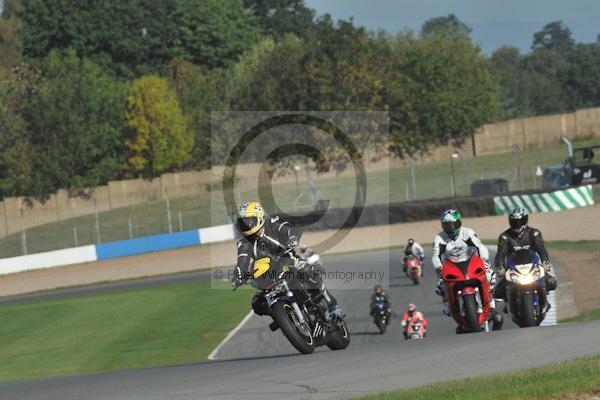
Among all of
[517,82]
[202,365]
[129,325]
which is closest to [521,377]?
[202,365]

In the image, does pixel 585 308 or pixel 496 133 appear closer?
pixel 585 308

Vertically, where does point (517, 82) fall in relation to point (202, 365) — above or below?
above

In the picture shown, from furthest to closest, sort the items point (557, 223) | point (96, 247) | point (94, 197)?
point (94, 197)
point (96, 247)
point (557, 223)

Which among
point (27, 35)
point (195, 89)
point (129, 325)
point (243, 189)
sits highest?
point (27, 35)

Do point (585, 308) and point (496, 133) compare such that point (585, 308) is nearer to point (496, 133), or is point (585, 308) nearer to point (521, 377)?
point (521, 377)

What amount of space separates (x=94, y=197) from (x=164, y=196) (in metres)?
4.39

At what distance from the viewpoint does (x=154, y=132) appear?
73812 millimetres

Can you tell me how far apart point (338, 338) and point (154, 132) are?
61127 mm

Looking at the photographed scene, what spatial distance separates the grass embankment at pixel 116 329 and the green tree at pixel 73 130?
32258 millimetres

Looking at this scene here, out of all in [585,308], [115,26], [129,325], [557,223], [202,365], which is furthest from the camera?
[115,26]

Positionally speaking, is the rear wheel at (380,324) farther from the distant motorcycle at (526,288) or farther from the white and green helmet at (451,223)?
the white and green helmet at (451,223)

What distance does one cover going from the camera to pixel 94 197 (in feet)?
227

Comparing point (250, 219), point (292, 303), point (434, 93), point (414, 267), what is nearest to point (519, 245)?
point (292, 303)

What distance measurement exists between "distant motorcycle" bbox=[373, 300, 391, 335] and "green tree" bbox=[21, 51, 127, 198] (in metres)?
46.8
